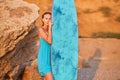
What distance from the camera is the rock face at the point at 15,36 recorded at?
563cm

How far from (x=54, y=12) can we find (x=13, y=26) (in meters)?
0.90

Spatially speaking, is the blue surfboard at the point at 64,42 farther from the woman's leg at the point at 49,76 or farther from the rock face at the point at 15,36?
the rock face at the point at 15,36

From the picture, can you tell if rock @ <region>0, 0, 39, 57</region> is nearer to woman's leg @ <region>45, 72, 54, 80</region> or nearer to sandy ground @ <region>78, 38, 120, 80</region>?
woman's leg @ <region>45, 72, 54, 80</region>

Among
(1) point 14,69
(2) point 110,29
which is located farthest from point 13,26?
(2) point 110,29

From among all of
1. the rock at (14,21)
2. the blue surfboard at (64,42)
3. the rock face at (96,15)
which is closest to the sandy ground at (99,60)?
the rock at (14,21)

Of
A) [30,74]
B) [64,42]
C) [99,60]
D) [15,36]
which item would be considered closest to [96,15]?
[99,60]

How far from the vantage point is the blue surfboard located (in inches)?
204

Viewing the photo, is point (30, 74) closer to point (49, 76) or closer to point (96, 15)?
point (49, 76)

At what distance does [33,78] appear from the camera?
673 centimetres

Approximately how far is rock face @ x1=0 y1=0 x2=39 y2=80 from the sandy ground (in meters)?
2.66

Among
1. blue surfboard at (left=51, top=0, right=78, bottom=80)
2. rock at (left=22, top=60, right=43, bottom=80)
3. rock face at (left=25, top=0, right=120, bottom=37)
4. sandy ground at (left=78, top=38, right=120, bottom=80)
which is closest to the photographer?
blue surfboard at (left=51, top=0, right=78, bottom=80)

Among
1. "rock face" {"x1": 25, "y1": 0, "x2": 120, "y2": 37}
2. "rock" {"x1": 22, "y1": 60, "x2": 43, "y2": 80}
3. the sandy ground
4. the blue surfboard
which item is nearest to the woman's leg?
the blue surfboard

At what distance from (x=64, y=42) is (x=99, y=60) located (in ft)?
26.3

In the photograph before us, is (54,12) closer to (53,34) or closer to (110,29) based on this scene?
(53,34)
